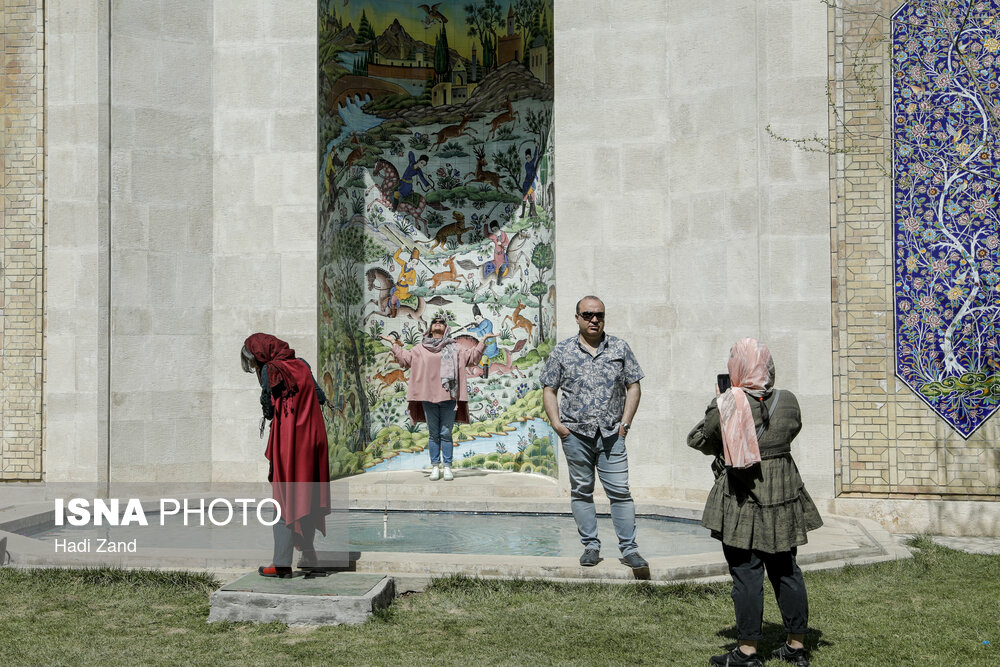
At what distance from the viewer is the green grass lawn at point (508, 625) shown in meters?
5.11

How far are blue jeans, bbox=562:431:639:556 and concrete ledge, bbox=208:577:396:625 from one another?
4.94ft

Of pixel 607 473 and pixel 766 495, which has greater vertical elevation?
pixel 766 495

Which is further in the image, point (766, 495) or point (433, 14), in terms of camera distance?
point (433, 14)

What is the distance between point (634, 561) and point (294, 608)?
6.84 feet

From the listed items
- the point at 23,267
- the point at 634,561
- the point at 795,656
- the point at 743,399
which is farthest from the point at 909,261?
the point at 23,267

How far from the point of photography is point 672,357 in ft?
33.2

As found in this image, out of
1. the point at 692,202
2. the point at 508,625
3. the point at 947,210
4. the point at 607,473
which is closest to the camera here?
the point at 508,625

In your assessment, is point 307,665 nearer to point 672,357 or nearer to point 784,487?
point 784,487

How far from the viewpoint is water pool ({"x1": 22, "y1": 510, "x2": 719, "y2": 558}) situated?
771 centimetres

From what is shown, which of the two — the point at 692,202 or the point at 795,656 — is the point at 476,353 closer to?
the point at 692,202

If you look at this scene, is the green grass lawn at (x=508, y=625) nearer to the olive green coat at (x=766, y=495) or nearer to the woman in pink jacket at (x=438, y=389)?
the olive green coat at (x=766, y=495)

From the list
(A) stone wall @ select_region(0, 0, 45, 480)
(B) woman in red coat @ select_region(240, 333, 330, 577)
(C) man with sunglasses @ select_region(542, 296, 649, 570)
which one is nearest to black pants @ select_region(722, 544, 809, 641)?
(C) man with sunglasses @ select_region(542, 296, 649, 570)

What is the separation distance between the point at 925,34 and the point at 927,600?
4994mm

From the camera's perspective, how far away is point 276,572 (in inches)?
246
